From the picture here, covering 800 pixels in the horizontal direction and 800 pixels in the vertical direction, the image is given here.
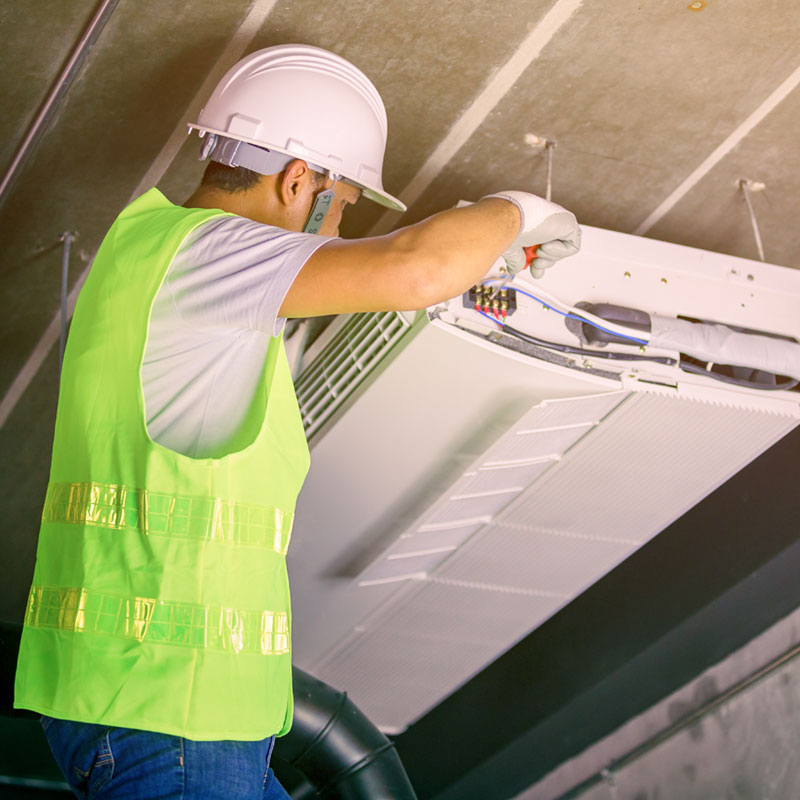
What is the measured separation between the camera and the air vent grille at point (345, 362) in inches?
73.8

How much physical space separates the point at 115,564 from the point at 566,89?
1315 millimetres

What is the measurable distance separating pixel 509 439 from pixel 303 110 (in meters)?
0.81

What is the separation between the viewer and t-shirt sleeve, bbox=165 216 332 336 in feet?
3.91

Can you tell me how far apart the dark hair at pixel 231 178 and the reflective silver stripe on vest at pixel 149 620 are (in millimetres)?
664

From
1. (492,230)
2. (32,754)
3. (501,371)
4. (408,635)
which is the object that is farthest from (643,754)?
(492,230)

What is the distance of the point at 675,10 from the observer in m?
1.80

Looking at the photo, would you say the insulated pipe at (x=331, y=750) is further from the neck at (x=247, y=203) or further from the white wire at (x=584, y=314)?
the neck at (x=247, y=203)

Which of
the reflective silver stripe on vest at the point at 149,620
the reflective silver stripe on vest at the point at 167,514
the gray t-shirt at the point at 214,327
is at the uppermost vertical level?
the gray t-shirt at the point at 214,327

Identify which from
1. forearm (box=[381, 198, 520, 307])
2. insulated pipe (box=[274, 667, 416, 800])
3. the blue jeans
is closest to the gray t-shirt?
forearm (box=[381, 198, 520, 307])

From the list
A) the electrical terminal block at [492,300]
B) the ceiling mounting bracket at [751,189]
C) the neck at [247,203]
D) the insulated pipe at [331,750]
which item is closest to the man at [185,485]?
the neck at [247,203]

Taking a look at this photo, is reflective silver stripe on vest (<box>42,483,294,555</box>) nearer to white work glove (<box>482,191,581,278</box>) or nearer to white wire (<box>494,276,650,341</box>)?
white work glove (<box>482,191,581,278</box>)

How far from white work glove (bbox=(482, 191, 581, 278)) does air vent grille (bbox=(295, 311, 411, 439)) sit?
26 cm

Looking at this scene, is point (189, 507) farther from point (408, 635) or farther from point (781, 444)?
point (781, 444)

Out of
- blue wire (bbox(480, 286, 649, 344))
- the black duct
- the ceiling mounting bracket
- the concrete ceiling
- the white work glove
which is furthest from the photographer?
the black duct
